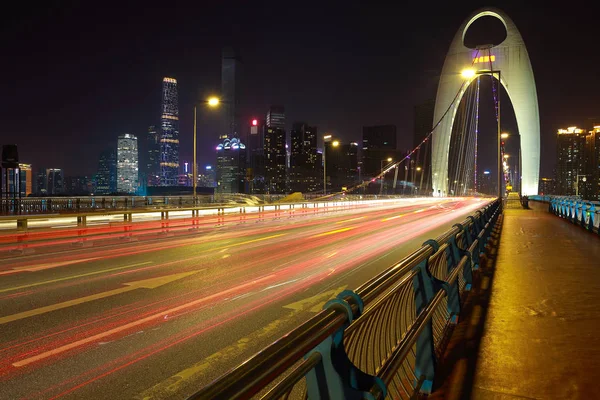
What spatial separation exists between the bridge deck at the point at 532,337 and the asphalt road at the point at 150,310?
7.43 ft

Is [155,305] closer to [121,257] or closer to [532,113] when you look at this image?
[121,257]

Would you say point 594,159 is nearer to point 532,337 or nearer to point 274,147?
point 274,147

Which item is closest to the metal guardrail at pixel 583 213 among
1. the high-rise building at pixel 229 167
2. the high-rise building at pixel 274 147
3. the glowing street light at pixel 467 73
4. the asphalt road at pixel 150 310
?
the glowing street light at pixel 467 73

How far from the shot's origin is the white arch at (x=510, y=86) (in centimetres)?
8888

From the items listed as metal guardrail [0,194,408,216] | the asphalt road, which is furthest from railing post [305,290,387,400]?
Result: metal guardrail [0,194,408,216]

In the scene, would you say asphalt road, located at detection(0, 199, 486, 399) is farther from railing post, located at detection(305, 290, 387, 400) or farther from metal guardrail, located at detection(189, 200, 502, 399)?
railing post, located at detection(305, 290, 387, 400)

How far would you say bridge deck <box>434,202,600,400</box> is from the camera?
4027 mm

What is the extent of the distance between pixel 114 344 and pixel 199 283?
3.53 meters

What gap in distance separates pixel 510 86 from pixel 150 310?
97.2 m

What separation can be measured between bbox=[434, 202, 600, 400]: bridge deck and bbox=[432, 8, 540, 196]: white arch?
88.5 metres

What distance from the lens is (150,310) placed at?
666 cm

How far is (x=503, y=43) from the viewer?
90125 millimetres

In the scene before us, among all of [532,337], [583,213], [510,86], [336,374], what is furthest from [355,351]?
[510,86]

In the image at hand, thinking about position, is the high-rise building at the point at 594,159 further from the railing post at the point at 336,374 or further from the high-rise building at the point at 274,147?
the railing post at the point at 336,374
